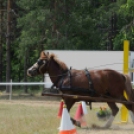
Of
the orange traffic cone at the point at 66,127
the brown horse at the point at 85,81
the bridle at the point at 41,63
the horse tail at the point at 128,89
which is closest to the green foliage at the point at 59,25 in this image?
the horse tail at the point at 128,89

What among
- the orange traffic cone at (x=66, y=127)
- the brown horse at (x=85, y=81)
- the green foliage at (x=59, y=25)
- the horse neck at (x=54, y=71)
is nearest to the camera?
the orange traffic cone at (x=66, y=127)

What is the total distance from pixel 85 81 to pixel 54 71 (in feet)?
2.98

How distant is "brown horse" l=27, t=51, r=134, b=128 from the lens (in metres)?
14.0

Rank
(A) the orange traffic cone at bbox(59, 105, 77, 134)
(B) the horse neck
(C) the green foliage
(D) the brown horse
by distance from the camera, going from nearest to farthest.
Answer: (A) the orange traffic cone at bbox(59, 105, 77, 134) < (D) the brown horse < (B) the horse neck < (C) the green foliage

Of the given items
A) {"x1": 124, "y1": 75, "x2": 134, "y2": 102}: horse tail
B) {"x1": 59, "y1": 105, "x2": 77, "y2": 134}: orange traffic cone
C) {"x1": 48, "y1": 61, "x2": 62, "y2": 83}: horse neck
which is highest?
{"x1": 48, "y1": 61, "x2": 62, "y2": 83}: horse neck

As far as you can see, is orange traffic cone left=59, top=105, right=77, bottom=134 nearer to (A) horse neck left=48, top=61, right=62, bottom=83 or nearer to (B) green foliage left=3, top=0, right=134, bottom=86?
(A) horse neck left=48, top=61, right=62, bottom=83

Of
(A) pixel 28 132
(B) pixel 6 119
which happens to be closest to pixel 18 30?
(B) pixel 6 119

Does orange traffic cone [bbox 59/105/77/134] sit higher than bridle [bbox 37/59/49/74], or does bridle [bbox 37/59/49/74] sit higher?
bridle [bbox 37/59/49/74]

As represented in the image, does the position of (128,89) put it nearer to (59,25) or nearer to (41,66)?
(41,66)

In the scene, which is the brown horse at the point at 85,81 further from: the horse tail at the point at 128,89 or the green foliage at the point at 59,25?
the green foliage at the point at 59,25

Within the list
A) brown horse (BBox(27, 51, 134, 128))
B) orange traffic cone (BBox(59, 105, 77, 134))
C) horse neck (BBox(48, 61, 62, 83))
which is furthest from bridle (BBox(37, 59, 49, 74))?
orange traffic cone (BBox(59, 105, 77, 134))

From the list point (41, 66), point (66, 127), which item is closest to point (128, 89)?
point (41, 66)

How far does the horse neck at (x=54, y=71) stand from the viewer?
14245 millimetres

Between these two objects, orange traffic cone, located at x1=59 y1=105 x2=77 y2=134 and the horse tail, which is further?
the horse tail
